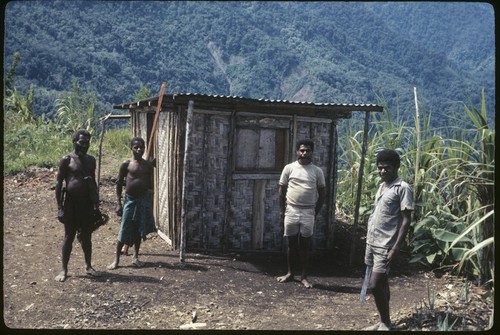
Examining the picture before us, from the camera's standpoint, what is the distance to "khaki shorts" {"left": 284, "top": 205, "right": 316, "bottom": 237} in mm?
6027

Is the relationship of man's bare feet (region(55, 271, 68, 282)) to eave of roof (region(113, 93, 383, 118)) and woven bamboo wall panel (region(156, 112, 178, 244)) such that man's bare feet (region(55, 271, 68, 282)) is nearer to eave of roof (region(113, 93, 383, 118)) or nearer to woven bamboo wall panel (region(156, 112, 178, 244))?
woven bamboo wall panel (region(156, 112, 178, 244))

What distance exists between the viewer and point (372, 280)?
4.26 metres

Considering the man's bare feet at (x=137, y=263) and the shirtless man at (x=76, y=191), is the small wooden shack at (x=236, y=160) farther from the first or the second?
the shirtless man at (x=76, y=191)

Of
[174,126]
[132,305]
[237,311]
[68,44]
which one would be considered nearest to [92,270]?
[132,305]

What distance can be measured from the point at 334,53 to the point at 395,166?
104m

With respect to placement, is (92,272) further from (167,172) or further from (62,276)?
(167,172)

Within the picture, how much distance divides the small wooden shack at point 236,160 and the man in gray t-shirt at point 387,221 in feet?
9.13

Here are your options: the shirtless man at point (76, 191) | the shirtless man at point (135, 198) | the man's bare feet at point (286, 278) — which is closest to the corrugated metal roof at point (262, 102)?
the shirtless man at point (135, 198)

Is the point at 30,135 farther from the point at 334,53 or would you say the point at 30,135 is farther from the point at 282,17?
the point at 282,17

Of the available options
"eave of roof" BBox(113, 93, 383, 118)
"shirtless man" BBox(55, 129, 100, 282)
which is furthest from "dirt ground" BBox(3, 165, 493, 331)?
"eave of roof" BBox(113, 93, 383, 118)

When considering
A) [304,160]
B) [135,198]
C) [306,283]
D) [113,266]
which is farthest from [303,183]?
[113,266]

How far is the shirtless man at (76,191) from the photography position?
544 centimetres

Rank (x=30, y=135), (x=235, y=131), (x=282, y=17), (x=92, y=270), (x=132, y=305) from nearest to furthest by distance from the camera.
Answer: (x=132, y=305)
(x=92, y=270)
(x=235, y=131)
(x=30, y=135)
(x=282, y=17)

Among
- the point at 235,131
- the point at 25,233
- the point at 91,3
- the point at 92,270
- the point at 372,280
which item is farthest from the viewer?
the point at 91,3
